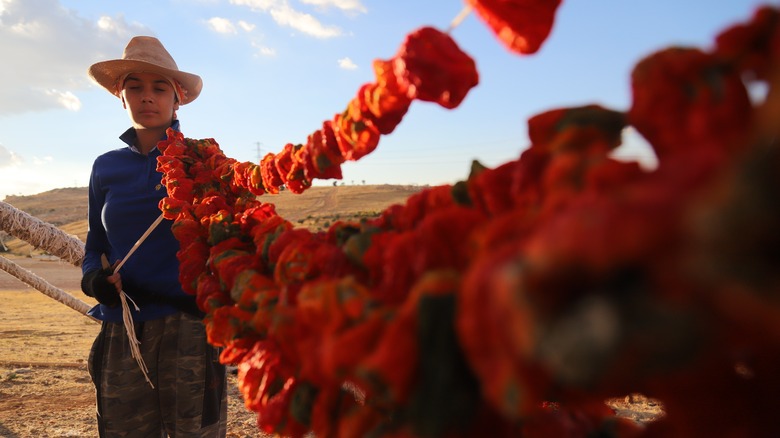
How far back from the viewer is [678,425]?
15.6 inches

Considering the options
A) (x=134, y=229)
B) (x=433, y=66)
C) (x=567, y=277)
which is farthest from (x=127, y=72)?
(x=567, y=277)

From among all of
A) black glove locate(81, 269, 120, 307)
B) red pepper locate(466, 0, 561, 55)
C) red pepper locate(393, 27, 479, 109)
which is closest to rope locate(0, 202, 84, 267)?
black glove locate(81, 269, 120, 307)

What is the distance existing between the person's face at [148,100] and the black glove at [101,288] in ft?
1.85

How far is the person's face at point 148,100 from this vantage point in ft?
6.00

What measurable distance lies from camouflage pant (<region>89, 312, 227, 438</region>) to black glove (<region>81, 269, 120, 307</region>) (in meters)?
0.17

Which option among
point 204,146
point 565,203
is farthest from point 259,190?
point 565,203

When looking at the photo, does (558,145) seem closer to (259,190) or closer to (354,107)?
(354,107)

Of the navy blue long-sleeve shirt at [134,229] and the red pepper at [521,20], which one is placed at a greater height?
the red pepper at [521,20]

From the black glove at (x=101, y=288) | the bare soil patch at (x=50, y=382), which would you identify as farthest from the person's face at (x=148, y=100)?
the bare soil patch at (x=50, y=382)

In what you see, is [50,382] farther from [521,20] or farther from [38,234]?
[521,20]

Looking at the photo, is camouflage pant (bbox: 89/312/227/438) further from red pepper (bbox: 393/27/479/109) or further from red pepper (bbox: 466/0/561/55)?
red pepper (bbox: 466/0/561/55)

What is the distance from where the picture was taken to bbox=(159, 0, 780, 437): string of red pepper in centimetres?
25

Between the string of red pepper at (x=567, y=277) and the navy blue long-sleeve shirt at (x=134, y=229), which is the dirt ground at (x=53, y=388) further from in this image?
the string of red pepper at (x=567, y=277)

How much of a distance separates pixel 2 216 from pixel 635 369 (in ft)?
8.05
